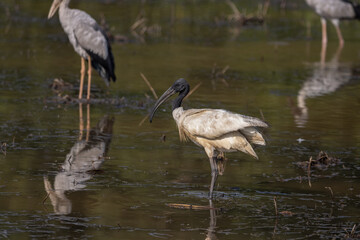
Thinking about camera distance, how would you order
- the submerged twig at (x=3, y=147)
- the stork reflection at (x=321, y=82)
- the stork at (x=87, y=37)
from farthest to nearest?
the stork at (x=87, y=37), the stork reflection at (x=321, y=82), the submerged twig at (x=3, y=147)

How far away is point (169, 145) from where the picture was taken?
1036 centimetres

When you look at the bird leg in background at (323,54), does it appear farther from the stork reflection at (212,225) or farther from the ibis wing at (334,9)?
the stork reflection at (212,225)

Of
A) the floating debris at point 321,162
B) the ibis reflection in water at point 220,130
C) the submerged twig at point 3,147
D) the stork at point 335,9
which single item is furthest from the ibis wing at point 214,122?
the stork at point 335,9

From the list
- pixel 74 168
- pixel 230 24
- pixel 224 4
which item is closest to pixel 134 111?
pixel 74 168

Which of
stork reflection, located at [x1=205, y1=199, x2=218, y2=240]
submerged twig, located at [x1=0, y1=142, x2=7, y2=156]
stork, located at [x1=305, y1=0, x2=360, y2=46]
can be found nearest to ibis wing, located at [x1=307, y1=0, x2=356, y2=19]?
stork, located at [x1=305, y1=0, x2=360, y2=46]

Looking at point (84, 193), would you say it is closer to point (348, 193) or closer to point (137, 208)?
point (137, 208)

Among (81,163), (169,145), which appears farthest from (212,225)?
(169,145)

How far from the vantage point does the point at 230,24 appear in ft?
78.7

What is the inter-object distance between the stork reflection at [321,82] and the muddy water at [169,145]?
0.12 feet

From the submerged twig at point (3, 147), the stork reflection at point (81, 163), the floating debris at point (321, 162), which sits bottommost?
the floating debris at point (321, 162)

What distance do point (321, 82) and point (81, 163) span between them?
7.60m

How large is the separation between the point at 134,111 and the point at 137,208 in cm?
510

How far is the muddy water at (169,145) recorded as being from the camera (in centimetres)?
718

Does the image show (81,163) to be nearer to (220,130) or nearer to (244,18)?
(220,130)
